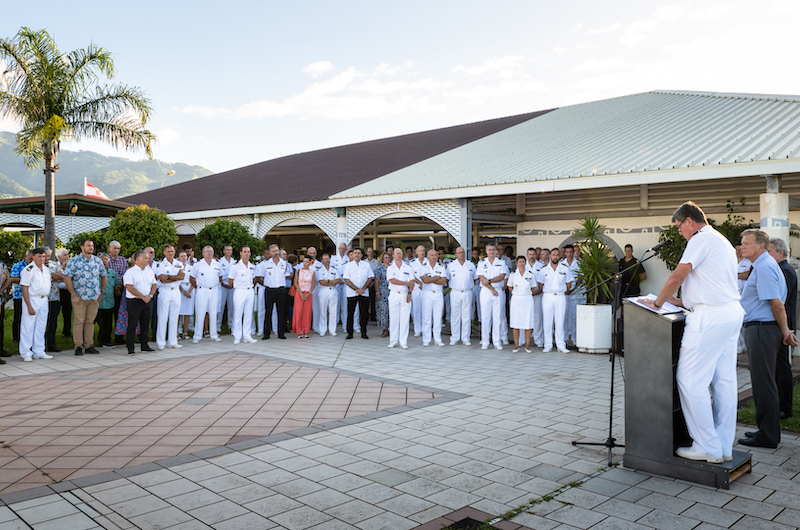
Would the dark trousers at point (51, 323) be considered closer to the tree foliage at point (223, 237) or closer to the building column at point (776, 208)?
the tree foliage at point (223, 237)

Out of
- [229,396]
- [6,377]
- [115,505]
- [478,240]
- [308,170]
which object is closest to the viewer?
[115,505]

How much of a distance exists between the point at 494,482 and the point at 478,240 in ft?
49.8

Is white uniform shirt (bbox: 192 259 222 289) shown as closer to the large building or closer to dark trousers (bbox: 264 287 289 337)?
dark trousers (bbox: 264 287 289 337)

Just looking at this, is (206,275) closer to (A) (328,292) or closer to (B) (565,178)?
(A) (328,292)

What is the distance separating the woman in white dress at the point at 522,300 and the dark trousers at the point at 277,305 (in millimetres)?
4664

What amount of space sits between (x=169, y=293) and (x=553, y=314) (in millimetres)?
7051

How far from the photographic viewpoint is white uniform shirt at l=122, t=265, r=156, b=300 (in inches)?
393

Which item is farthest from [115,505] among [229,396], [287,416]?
[229,396]

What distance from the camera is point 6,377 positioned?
8.00m

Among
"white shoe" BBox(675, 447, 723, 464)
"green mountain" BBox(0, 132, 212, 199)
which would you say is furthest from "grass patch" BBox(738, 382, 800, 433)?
"green mountain" BBox(0, 132, 212, 199)

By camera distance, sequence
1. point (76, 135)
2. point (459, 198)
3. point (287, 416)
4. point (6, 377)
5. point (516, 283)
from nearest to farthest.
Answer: point (287, 416)
point (6, 377)
point (516, 283)
point (459, 198)
point (76, 135)

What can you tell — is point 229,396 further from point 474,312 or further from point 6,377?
point 474,312

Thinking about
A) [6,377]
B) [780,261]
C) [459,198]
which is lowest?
[6,377]

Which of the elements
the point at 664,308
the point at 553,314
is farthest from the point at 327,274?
the point at 664,308
